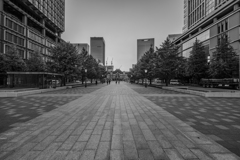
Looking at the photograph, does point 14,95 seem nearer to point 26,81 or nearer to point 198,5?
point 26,81

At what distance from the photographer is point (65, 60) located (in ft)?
87.6

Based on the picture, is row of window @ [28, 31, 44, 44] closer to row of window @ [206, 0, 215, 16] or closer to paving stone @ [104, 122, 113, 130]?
paving stone @ [104, 122, 113, 130]

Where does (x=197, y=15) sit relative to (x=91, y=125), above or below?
above

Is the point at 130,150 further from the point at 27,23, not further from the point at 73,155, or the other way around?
the point at 27,23

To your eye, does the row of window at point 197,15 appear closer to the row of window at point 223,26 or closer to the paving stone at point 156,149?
the row of window at point 223,26

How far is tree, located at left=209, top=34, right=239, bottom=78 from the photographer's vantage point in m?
28.4

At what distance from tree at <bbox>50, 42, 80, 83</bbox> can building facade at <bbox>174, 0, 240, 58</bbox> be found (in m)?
39.9

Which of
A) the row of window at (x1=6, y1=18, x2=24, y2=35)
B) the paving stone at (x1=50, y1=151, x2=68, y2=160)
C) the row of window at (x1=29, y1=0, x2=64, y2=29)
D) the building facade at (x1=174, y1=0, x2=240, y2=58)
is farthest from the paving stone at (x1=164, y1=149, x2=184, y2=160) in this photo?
the row of window at (x1=29, y1=0, x2=64, y2=29)

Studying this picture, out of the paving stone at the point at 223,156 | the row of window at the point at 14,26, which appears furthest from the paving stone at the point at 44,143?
the row of window at the point at 14,26

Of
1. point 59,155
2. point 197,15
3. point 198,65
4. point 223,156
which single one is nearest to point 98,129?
point 59,155

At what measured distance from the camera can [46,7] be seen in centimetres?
5128

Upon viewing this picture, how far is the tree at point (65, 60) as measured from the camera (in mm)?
26562

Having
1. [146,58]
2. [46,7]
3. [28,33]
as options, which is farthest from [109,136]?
[46,7]

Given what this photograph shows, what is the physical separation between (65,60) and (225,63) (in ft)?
116
